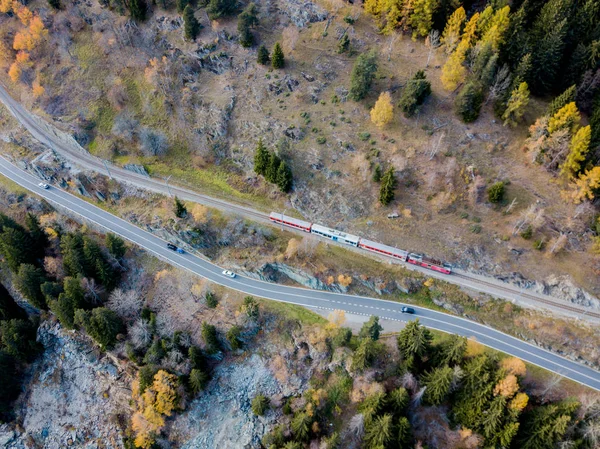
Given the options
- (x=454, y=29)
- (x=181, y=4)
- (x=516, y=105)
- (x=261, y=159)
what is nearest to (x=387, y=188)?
(x=261, y=159)

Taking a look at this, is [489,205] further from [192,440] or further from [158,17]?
[158,17]

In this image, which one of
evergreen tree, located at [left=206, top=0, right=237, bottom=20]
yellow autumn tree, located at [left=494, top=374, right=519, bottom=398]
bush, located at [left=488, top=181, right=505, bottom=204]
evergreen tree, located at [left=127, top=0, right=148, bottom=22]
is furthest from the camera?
evergreen tree, located at [left=127, top=0, right=148, bottom=22]

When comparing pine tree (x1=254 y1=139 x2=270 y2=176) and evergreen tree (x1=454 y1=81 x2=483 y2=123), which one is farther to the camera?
pine tree (x1=254 y1=139 x2=270 y2=176)

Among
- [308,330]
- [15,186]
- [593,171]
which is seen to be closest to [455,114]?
[593,171]

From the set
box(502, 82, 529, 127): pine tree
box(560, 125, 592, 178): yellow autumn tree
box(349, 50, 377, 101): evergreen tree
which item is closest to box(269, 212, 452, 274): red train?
box(560, 125, 592, 178): yellow autumn tree

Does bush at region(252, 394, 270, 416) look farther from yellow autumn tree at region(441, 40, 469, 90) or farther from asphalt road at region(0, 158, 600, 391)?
yellow autumn tree at region(441, 40, 469, 90)

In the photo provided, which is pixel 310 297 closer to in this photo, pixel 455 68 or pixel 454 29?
pixel 455 68
